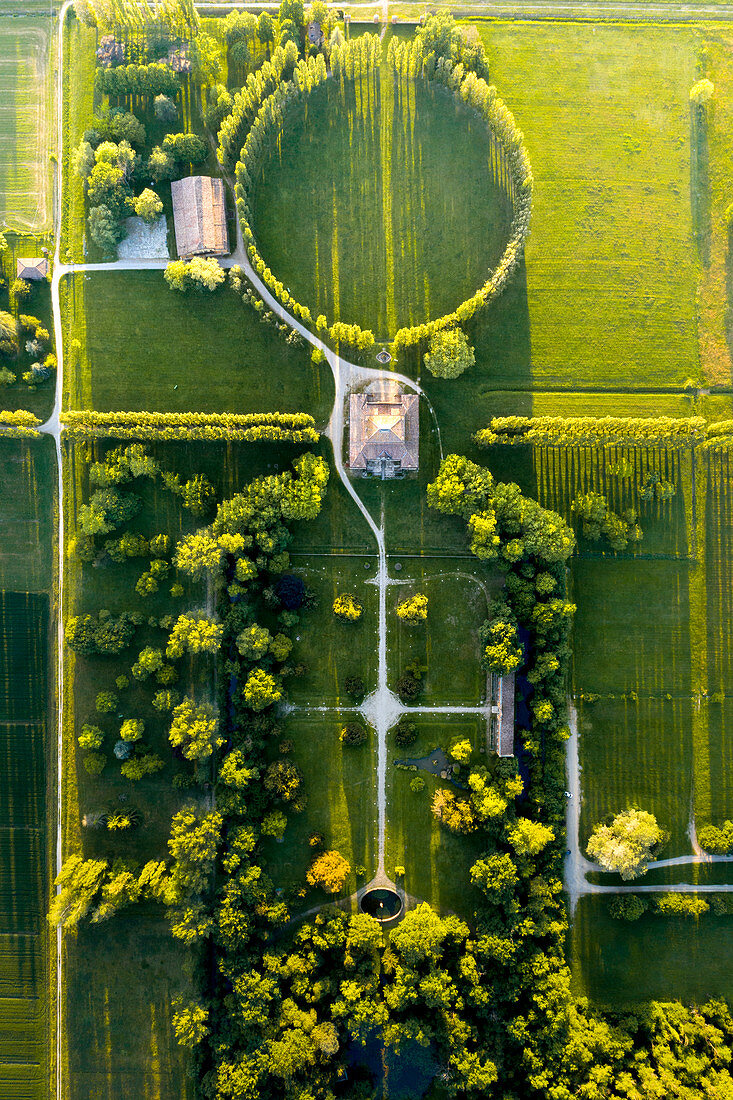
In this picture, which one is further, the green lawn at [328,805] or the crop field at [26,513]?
the crop field at [26,513]

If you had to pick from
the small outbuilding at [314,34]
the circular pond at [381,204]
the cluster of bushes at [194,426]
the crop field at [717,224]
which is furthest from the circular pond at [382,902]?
the small outbuilding at [314,34]

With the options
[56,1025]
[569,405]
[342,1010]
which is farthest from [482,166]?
[56,1025]

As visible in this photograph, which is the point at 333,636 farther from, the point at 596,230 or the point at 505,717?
the point at 596,230

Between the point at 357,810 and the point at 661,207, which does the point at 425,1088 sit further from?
the point at 661,207

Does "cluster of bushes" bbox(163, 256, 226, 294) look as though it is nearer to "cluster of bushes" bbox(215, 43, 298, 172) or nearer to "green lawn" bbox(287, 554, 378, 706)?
"cluster of bushes" bbox(215, 43, 298, 172)

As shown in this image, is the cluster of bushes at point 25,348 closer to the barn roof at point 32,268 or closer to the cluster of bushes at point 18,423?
the barn roof at point 32,268

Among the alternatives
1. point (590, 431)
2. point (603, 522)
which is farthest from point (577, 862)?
point (590, 431)
